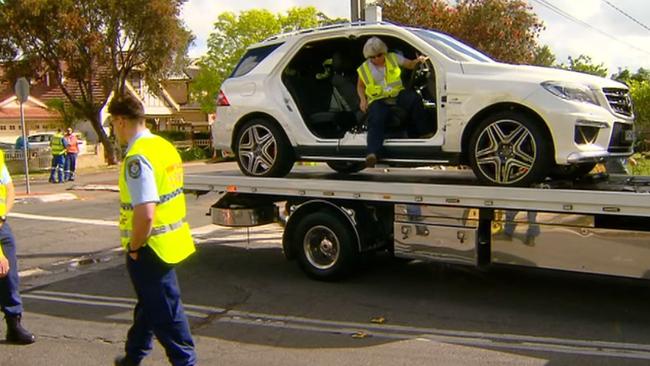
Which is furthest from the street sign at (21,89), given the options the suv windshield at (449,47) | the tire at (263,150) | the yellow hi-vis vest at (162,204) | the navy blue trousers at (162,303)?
the navy blue trousers at (162,303)

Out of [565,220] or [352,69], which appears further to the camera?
[352,69]

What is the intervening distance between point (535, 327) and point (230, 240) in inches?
222

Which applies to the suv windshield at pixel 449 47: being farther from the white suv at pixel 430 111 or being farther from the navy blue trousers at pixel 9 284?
the navy blue trousers at pixel 9 284

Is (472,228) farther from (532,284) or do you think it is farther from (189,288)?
(189,288)

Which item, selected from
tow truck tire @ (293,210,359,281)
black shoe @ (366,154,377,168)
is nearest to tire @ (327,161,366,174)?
tow truck tire @ (293,210,359,281)

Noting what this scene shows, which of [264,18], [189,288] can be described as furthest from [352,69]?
A: [264,18]

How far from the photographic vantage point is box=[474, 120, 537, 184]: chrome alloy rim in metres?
5.76

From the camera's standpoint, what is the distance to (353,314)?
5840 mm

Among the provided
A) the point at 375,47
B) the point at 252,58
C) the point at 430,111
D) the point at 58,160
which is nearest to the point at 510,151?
the point at 430,111

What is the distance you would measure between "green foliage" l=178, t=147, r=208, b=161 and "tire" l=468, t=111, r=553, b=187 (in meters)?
29.3

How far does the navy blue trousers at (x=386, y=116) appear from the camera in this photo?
6586 mm

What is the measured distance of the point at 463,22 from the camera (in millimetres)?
23062

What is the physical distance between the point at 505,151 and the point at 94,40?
24211 mm

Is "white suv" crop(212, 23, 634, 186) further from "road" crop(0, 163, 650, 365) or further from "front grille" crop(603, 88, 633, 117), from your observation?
"road" crop(0, 163, 650, 365)
